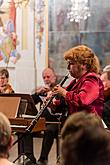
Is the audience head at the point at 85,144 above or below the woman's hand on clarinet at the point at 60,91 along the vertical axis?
above

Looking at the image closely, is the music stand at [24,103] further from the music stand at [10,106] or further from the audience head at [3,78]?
the audience head at [3,78]

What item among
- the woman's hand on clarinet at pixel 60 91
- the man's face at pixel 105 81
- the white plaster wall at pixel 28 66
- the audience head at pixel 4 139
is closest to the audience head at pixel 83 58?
the woman's hand on clarinet at pixel 60 91

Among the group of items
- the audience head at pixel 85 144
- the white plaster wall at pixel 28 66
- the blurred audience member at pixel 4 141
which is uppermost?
the audience head at pixel 85 144

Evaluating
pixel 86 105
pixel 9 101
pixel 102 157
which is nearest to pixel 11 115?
pixel 9 101

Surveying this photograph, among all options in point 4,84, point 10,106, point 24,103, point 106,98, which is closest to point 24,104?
point 24,103

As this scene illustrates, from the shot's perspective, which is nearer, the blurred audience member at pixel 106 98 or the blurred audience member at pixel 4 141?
the blurred audience member at pixel 4 141

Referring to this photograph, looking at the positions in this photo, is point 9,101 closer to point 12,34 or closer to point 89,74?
point 89,74

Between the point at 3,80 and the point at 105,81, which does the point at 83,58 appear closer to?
the point at 105,81

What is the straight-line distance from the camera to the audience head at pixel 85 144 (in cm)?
139

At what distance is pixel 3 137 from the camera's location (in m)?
1.95

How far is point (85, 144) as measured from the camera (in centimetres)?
141

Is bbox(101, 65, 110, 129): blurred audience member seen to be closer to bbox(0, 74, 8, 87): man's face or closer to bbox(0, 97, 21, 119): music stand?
bbox(0, 97, 21, 119): music stand

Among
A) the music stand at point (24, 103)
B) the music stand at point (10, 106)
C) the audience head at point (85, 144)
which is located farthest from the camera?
the music stand at point (24, 103)

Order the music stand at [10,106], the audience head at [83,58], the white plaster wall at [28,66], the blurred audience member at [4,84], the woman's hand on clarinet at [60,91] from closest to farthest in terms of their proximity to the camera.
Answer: the woman's hand on clarinet at [60,91]
the audience head at [83,58]
the music stand at [10,106]
the blurred audience member at [4,84]
the white plaster wall at [28,66]
